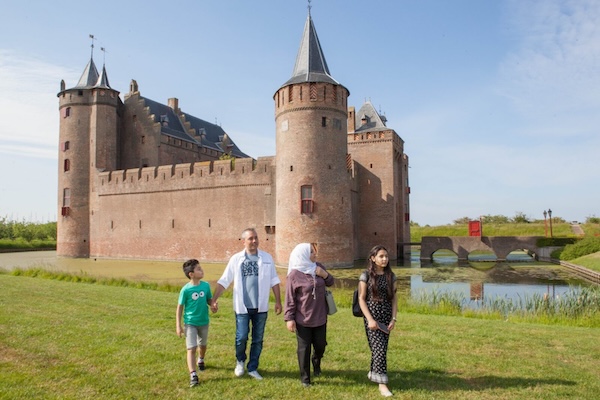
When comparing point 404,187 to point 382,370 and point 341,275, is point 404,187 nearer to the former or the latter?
point 341,275

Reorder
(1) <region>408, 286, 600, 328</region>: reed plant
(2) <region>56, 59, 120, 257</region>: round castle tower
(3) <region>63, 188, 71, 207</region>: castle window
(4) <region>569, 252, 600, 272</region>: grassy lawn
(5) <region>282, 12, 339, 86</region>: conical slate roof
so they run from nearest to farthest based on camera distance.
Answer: (1) <region>408, 286, 600, 328</region>: reed plant → (4) <region>569, 252, 600, 272</region>: grassy lawn → (5) <region>282, 12, 339, 86</region>: conical slate roof → (2) <region>56, 59, 120, 257</region>: round castle tower → (3) <region>63, 188, 71, 207</region>: castle window

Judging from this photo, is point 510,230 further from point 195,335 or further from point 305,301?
point 195,335

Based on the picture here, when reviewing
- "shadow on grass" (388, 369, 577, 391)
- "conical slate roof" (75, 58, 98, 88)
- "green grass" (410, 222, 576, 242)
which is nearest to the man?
"shadow on grass" (388, 369, 577, 391)

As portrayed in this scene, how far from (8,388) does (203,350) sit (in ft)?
5.57

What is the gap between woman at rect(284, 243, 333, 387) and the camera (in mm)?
4305

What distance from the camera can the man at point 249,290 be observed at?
4.54 metres

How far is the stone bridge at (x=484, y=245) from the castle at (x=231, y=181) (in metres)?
2.05

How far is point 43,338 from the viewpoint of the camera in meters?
5.61

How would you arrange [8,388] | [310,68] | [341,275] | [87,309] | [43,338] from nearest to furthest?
1. [8,388]
2. [43,338]
3. [87,309]
4. [341,275]
5. [310,68]

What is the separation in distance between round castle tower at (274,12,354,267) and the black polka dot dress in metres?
17.6

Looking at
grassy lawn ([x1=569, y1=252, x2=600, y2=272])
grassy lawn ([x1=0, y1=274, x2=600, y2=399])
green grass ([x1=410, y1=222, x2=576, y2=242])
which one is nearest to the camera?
grassy lawn ([x1=0, y1=274, x2=600, y2=399])

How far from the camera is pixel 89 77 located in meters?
31.5

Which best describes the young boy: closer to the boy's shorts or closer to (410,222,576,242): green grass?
the boy's shorts

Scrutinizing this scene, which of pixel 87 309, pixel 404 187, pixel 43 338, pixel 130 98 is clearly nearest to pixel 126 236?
pixel 130 98
